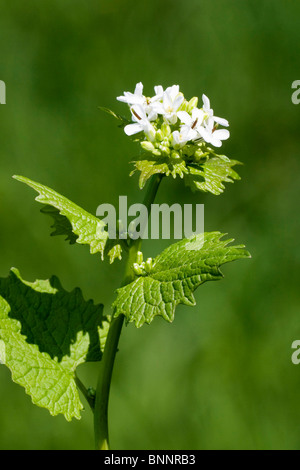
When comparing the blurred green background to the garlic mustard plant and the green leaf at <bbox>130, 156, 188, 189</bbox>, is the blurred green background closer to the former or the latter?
the garlic mustard plant

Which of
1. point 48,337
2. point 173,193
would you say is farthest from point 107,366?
point 173,193

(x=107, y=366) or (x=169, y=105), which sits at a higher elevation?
(x=169, y=105)

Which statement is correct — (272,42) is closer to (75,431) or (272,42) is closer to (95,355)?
(75,431)

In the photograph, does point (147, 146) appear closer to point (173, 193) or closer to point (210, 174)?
point (210, 174)

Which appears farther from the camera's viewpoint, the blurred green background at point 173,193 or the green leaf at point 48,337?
the blurred green background at point 173,193

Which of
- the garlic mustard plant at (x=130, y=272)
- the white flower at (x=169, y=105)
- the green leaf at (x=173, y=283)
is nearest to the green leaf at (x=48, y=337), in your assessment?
the garlic mustard plant at (x=130, y=272)

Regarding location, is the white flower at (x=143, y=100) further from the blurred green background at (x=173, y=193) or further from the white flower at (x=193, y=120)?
the blurred green background at (x=173, y=193)
